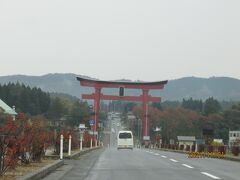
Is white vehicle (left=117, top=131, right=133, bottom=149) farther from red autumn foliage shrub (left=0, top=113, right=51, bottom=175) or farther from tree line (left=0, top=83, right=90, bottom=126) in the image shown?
tree line (left=0, top=83, right=90, bottom=126)

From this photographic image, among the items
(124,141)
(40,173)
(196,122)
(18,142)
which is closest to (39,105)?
(196,122)

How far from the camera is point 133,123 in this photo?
171375 mm

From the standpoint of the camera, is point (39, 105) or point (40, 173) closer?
point (40, 173)

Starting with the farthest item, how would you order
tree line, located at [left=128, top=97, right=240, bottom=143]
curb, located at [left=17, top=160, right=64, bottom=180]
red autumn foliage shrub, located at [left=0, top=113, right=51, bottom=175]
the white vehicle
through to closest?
tree line, located at [left=128, top=97, right=240, bottom=143] < the white vehicle < red autumn foliage shrub, located at [left=0, top=113, right=51, bottom=175] < curb, located at [left=17, top=160, right=64, bottom=180]

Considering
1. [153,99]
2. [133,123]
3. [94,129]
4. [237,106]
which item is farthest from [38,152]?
[133,123]

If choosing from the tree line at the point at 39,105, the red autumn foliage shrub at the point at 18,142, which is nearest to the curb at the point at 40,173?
the red autumn foliage shrub at the point at 18,142

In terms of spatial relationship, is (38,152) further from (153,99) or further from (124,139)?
(153,99)

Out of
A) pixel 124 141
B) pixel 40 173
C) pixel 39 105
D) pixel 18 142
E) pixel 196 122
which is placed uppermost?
pixel 39 105

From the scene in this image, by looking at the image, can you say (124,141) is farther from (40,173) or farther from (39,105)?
(39,105)

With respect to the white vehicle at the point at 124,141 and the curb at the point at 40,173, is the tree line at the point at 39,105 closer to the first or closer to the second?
the white vehicle at the point at 124,141

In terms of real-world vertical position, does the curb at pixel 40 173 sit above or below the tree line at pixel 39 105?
below

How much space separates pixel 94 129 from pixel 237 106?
49266 mm

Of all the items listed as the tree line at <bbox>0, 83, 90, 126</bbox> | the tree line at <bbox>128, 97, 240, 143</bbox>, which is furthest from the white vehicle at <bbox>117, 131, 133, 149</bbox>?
the tree line at <bbox>128, 97, 240, 143</bbox>

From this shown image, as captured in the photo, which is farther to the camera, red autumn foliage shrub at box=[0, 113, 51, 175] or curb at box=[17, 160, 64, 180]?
red autumn foliage shrub at box=[0, 113, 51, 175]
